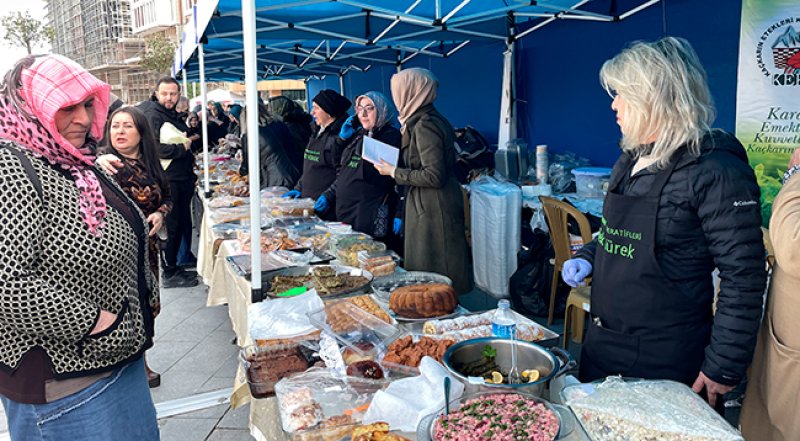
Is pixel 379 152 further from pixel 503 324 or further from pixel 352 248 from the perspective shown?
pixel 503 324

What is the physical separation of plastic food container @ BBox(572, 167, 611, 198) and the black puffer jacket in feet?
9.62

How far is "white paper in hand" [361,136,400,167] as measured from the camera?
3.24 metres

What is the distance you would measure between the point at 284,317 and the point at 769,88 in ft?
11.3

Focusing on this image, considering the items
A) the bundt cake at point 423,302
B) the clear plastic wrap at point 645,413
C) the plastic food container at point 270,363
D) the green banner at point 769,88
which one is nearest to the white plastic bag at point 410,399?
the clear plastic wrap at point 645,413

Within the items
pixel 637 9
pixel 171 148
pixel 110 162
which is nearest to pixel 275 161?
pixel 171 148

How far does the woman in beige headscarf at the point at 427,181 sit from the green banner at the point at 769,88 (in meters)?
1.95

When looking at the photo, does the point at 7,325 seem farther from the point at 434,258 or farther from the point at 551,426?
the point at 434,258

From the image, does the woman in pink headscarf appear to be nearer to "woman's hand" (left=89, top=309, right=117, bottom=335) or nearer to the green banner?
"woman's hand" (left=89, top=309, right=117, bottom=335)

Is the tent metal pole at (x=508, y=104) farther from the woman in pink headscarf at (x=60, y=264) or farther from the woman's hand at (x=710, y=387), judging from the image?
the woman in pink headscarf at (x=60, y=264)

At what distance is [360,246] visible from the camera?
10.0 feet

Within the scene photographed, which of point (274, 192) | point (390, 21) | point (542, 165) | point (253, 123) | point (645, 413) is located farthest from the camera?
point (390, 21)

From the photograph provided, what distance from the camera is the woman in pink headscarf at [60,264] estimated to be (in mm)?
1346

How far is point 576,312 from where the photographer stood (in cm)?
380

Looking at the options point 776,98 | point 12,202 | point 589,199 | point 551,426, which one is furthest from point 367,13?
point 551,426
